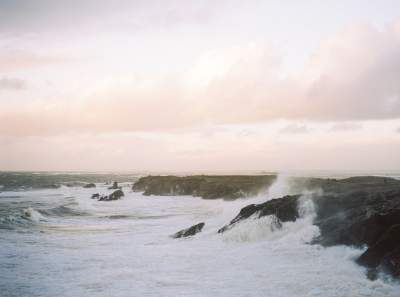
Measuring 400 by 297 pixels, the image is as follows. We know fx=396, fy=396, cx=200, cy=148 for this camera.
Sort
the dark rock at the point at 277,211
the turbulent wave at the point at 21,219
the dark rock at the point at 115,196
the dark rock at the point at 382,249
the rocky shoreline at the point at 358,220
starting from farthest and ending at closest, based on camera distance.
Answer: the dark rock at the point at 115,196 < the turbulent wave at the point at 21,219 < the dark rock at the point at 277,211 < the rocky shoreline at the point at 358,220 < the dark rock at the point at 382,249

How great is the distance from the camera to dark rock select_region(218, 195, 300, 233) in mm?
18828

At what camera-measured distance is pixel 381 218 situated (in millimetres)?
14383

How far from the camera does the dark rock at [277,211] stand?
18.8 meters

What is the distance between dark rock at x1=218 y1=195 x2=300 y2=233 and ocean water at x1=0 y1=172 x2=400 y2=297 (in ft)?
1.70

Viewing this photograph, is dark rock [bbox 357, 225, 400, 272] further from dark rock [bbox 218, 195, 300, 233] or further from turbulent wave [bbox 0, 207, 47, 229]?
turbulent wave [bbox 0, 207, 47, 229]

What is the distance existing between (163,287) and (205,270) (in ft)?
7.00

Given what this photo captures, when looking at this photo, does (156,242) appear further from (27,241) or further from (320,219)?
(320,219)

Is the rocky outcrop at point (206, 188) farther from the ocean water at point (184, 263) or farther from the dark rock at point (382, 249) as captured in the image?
the dark rock at point (382, 249)

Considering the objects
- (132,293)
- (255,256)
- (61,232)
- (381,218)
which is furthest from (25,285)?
(381,218)

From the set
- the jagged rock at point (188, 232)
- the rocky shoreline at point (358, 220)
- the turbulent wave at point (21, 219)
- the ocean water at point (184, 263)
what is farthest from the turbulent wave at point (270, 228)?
the turbulent wave at point (21, 219)

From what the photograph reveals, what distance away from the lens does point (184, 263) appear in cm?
1441

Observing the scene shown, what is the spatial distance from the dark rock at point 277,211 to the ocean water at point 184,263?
52 cm

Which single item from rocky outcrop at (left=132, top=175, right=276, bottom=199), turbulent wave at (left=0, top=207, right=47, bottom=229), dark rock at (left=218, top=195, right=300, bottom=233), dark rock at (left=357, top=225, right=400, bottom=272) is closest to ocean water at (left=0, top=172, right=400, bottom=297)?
dark rock at (left=357, top=225, right=400, bottom=272)

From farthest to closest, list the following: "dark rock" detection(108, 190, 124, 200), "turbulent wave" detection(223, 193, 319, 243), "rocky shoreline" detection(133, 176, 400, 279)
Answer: "dark rock" detection(108, 190, 124, 200) → "turbulent wave" detection(223, 193, 319, 243) → "rocky shoreline" detection(133, 176, 400, 279)
